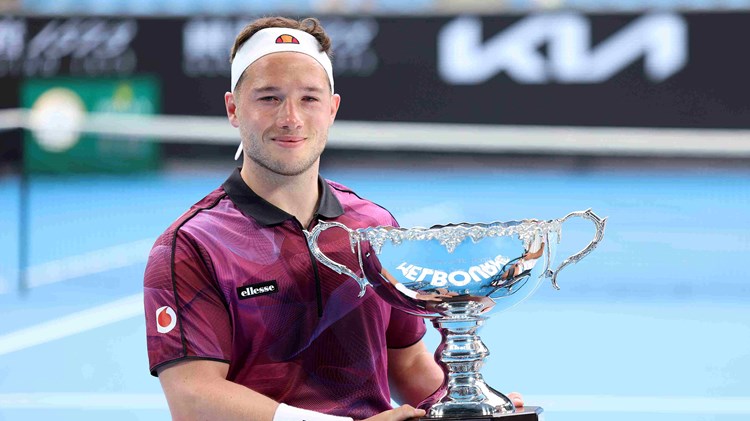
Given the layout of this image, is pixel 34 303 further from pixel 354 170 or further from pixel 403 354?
pixel 354 170

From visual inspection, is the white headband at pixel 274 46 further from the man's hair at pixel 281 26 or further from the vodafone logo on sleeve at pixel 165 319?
the vodafone logo on sleeve at pixel 165 319

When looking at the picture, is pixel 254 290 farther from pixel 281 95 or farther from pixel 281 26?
pixel 281 26

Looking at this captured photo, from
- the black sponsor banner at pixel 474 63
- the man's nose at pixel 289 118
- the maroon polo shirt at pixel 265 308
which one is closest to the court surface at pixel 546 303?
the black sponsor banner at pixel 474 63

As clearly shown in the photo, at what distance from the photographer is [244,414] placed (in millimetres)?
2648

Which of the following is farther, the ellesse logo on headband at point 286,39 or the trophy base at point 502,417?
the ellesse logo on headband at point 286,39

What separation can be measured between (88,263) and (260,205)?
7.64m

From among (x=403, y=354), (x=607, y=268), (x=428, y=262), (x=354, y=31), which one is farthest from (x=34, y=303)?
(x=354, y=31)

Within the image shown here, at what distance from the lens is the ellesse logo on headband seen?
294 centimetres

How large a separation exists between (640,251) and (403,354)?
7.29 meters

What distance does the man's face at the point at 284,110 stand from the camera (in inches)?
114

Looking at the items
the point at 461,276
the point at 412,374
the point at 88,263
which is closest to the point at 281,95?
the point at 461,276

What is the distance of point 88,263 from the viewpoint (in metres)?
10.4

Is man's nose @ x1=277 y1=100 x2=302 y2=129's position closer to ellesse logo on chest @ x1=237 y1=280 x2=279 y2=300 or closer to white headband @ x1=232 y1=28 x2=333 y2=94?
white headband @ x1=232 y1=28 x2=333 y2=94

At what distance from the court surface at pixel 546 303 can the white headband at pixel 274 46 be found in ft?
8.64
